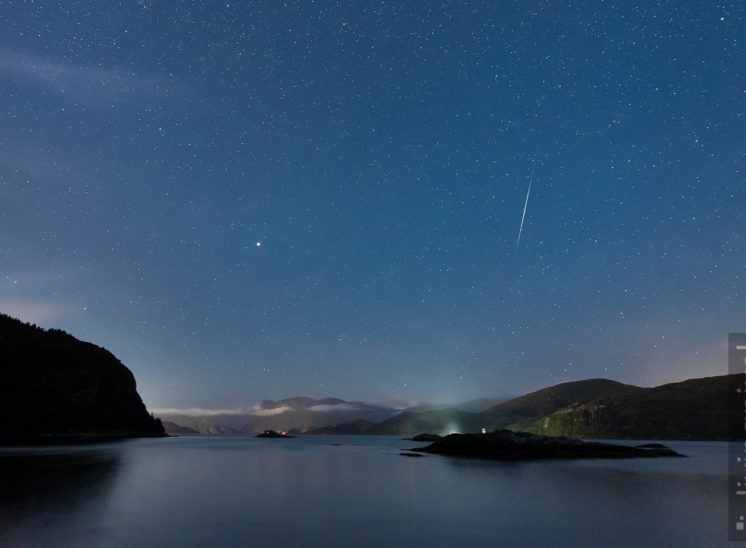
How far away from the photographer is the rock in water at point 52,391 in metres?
153

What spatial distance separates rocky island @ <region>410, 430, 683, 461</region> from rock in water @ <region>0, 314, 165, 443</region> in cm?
13841

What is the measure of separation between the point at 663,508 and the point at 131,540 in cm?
3259

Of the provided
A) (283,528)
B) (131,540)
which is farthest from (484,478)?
(131,540)

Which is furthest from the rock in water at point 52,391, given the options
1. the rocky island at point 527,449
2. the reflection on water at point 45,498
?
the rocky island at point 527,449

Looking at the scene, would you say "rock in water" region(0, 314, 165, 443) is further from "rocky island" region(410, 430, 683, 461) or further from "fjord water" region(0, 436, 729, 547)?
"fjord water" region(0, 436, 729, 547)

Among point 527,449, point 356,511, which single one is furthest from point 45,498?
point 527,449

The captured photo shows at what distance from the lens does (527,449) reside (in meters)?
81.1

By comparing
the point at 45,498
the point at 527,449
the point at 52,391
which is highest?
the point at 45,498

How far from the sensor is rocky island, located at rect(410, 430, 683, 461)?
79.5 metres

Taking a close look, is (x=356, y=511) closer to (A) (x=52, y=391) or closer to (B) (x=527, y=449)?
(B) (x=527, y=449)

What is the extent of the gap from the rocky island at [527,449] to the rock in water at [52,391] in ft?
454

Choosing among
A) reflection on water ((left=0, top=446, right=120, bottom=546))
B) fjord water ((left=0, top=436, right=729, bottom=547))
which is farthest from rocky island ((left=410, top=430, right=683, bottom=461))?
reflection on water ((left=0, top=446, right=120, bottom=546))

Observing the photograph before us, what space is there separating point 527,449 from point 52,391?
17771 cm

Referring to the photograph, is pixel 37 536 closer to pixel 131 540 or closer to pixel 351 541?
pixel 131 540
